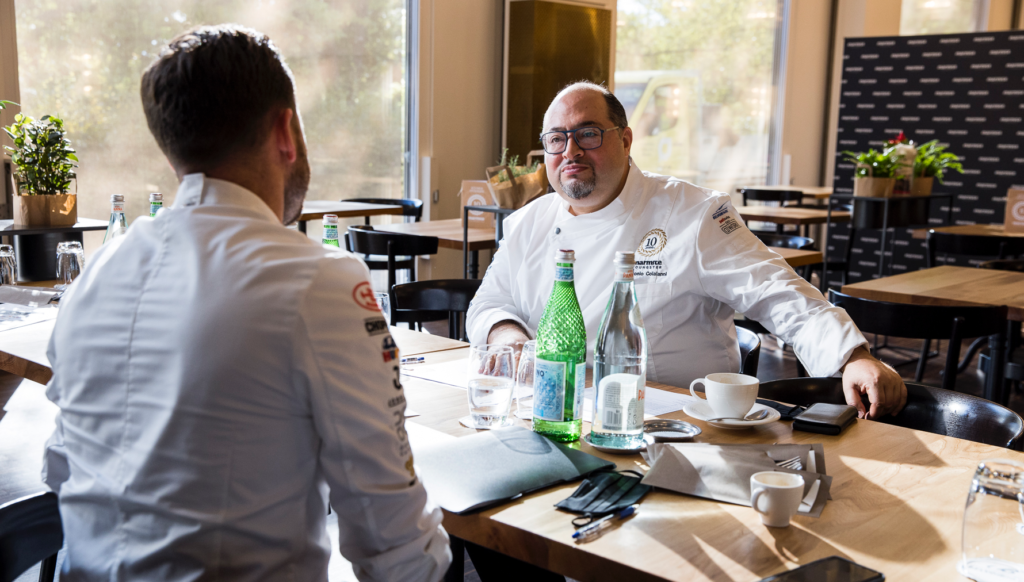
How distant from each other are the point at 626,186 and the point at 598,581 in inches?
55.8

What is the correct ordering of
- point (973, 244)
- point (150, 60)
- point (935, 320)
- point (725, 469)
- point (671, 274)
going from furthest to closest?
point (973, 244), point (150, 60), point (935, 320), point (671, 274), point (725, 469)

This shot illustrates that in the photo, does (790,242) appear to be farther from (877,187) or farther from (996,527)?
(996,527)

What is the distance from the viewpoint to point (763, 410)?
5.00 ft

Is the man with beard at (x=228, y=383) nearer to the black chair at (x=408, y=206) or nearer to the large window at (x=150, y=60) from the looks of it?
the large window at (x=150, y=60)

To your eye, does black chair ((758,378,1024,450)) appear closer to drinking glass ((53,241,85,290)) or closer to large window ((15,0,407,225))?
drinking glass ((53,241,85,290))

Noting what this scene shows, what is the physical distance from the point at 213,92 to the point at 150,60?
3583mm

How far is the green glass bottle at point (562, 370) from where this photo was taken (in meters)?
1.35

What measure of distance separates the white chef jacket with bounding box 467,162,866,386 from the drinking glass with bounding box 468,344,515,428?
2.13ft

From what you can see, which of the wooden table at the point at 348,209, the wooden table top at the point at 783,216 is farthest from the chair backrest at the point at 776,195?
the wooden table at the point at 348,209

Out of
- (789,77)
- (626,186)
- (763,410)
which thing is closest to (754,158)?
(789,77)

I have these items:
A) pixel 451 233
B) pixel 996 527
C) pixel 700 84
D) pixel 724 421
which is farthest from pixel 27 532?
pixel 700 84

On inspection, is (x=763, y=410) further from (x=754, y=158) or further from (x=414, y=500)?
(x=754, y=158)

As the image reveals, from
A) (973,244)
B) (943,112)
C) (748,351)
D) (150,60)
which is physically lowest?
(748,351)

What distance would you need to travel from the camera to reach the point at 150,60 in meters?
4.10
